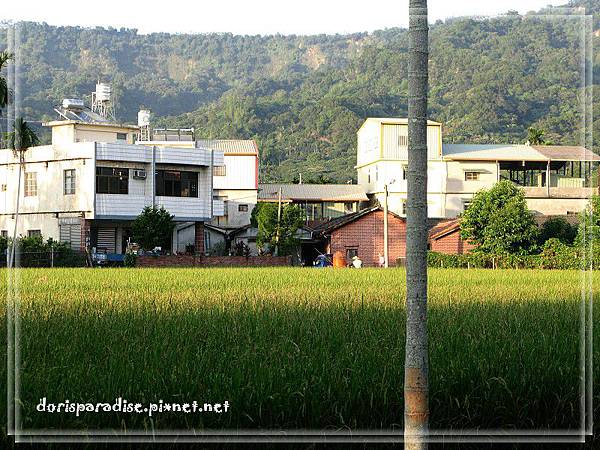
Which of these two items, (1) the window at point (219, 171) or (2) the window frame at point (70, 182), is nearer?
(1) the window at point (219, 171)

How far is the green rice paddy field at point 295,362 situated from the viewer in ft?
15.4

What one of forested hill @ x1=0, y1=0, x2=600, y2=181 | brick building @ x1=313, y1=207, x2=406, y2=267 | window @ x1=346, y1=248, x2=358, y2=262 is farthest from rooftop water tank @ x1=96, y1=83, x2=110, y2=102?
window @ x1=346, y1=248, x2=358, y2=262

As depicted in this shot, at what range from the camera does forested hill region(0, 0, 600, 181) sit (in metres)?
4.85

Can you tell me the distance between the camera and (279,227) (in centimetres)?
2909

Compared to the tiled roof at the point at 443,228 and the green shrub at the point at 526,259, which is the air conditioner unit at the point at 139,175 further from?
the tiled roof at the point at 443,228

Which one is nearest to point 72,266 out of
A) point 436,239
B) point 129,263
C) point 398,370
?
point 129,263

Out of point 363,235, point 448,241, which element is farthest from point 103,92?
point 363,235

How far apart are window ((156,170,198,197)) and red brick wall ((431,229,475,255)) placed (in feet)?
27.3

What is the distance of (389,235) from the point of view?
3466cm

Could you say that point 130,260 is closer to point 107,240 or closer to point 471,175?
point 107,240

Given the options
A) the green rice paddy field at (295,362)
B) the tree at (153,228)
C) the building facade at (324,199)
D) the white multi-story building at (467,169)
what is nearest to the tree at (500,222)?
the white multi-story building at (467,169)

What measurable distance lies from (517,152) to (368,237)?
18.1 metres

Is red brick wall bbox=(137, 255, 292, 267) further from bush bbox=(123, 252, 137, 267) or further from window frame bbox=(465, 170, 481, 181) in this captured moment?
window frame bbox=(465, 170, 481, 181)

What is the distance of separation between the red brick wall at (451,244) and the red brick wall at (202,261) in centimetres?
627
